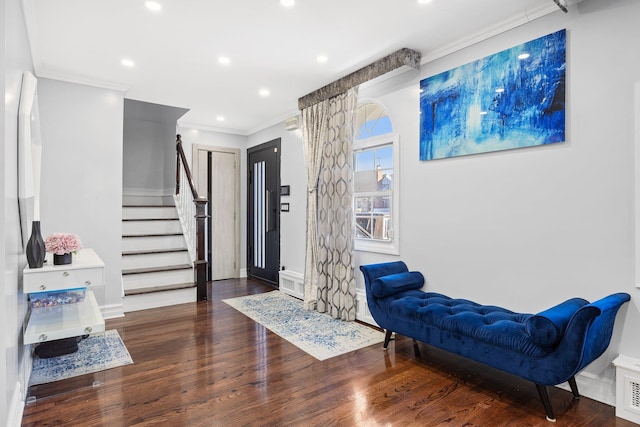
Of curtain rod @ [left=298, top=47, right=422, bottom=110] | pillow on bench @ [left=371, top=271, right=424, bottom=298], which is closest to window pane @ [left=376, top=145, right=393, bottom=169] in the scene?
curtain rod @ [left=298, top=47, right=422, bottom=110]

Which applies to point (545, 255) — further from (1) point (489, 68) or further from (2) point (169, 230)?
(2) point (169, 230)

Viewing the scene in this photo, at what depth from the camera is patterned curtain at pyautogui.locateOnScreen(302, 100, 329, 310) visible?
4.50 metres

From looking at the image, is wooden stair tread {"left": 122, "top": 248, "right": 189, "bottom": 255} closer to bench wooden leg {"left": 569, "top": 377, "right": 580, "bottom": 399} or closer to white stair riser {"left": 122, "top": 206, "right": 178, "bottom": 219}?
white stair riser {"left": 122, "top": 206, "right": 178, "bottom": 219}

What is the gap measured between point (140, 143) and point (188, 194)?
1.89 metres

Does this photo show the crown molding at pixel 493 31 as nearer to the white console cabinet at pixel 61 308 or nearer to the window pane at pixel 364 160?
the window pane at pixel 364 160

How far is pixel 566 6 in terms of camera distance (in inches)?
96.3

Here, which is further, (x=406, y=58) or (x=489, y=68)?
(x=406, y=58)

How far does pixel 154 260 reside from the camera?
16.4 ft

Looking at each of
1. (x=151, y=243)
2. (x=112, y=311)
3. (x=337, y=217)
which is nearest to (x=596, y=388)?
(x=337, y=217)

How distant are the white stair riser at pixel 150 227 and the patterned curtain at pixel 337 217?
2475mm

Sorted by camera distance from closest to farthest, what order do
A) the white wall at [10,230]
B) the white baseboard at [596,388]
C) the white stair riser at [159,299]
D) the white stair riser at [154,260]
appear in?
1. the white wall at [10,230]
2. the white baseboard at [596,388]
3. the white stair riser at [159,299]
4. the white stair riser at [154,260]

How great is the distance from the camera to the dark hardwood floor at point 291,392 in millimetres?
2184

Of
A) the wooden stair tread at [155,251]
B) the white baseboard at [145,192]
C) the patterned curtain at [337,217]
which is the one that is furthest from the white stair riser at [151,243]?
the patterned curtain at [337,217]

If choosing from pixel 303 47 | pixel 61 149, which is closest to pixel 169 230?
pixel 61 149
